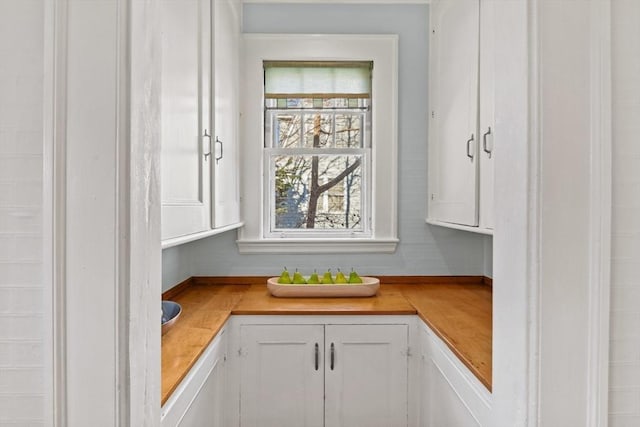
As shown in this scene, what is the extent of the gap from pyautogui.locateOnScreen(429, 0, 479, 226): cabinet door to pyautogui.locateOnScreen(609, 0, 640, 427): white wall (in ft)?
3.50

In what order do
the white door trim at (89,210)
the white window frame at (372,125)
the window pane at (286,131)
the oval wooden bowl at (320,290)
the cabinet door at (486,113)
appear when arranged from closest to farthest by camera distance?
the white door trim at (89,210) → the cabinet door at (486,113) → the oval wooden bowl at (320,290) → the white window frame at (372,125) → the window pane at (286,131)

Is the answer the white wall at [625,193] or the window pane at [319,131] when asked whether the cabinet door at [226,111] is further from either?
the white wall at [625,193]

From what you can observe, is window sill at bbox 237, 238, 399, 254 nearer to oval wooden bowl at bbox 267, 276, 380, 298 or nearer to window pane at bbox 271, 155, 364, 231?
window pane at bbox 271, 155, 364, 231

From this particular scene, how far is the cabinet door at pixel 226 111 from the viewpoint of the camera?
6.16 ft

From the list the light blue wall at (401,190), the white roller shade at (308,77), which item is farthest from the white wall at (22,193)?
the white roller shade at (308,77)

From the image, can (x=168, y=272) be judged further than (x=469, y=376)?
Yes

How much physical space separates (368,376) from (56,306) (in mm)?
1629

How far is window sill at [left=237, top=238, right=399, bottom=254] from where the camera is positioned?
260 centimetres

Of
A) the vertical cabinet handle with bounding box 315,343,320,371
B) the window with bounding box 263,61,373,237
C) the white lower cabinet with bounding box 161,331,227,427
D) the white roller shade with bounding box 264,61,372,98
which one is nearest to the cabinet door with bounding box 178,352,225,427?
the white lower cabinet with bounding box 161,331,227,427

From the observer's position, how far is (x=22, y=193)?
67 cm

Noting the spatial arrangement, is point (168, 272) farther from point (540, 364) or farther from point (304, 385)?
point (540, 364)

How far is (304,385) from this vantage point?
6.60 ft

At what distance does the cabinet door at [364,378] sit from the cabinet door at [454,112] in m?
0.71

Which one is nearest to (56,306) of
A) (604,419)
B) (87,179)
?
(87,179)
